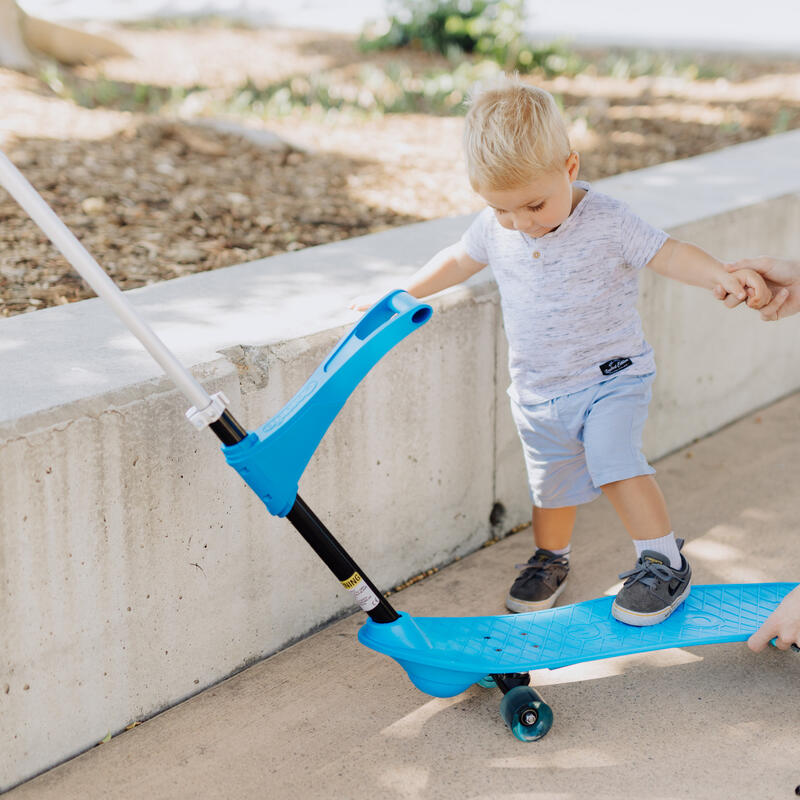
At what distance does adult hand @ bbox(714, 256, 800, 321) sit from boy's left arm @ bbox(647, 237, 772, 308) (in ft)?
0.08

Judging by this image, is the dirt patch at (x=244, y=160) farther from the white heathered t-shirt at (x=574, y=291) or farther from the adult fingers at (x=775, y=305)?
the adult fingers at (x=775, y=305)

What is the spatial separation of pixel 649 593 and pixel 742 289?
30.1 inches

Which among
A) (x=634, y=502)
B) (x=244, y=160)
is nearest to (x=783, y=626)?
(x=634, y=502)

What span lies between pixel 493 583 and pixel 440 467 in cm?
37

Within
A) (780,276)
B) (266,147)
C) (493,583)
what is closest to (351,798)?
(493,583)

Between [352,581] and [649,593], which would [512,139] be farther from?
[649,593]

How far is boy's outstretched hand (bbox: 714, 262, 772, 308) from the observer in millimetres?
2598

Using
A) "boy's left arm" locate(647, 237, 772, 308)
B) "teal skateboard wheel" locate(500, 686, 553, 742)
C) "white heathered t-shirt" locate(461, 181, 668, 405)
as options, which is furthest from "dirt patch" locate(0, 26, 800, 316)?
"teal skateboard wheel" locate(500, 686, 553, 742)

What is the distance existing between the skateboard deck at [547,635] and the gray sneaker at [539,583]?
9.0 inches

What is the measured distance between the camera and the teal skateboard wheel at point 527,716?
96.3 inches

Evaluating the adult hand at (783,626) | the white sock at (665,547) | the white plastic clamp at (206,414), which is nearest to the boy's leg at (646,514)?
the white sock at (665,547)

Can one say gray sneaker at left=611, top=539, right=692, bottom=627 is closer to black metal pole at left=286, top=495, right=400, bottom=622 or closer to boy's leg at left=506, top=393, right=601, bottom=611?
boy's leg at left=506, top=393, right=601, bottom=611

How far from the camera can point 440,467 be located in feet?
10.4

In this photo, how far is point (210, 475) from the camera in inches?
101
